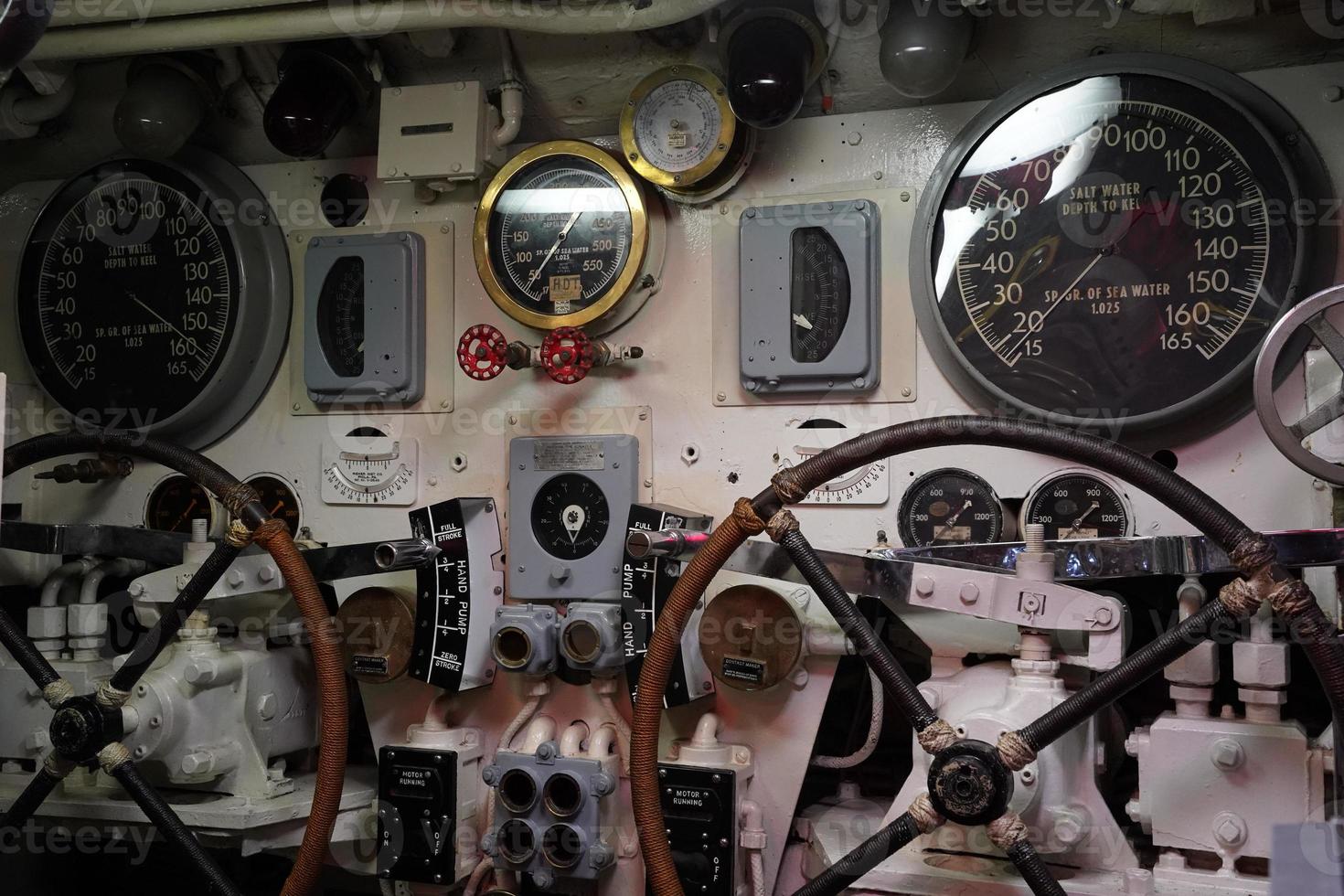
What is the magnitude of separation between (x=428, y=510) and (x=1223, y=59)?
1869 mm

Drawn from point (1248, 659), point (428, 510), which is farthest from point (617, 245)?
point (1248, 659)

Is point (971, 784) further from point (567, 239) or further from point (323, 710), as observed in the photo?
point (567, 239)

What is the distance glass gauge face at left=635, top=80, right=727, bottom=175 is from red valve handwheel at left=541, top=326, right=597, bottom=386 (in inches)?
16.5

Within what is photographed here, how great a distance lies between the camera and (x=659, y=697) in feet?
6.75

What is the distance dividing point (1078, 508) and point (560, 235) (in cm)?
127

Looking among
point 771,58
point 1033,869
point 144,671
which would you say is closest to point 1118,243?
point 771,58

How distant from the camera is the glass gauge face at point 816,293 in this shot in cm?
246

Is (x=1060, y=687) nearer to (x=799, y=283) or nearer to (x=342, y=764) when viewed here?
(x=799, y=283)

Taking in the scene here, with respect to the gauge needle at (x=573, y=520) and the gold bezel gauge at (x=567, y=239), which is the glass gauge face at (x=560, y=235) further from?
the gauge needle at (x=573, y=520)

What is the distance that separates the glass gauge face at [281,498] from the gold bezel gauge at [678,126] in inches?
45.8

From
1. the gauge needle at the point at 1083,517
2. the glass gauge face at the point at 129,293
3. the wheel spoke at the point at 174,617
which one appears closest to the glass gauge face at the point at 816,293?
the gauge needle at the point at 1083,517

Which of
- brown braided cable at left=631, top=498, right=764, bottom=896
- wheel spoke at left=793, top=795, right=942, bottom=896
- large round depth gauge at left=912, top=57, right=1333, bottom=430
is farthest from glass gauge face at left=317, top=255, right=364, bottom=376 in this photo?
wheel spoke at left=793, top=795, right=942, bottom=896

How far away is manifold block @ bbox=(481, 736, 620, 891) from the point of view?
235 cm

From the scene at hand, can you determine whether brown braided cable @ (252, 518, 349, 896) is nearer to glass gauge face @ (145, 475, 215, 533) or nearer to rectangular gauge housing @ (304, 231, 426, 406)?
rectangular gauge housing @ (304, 231, 426, 406)
